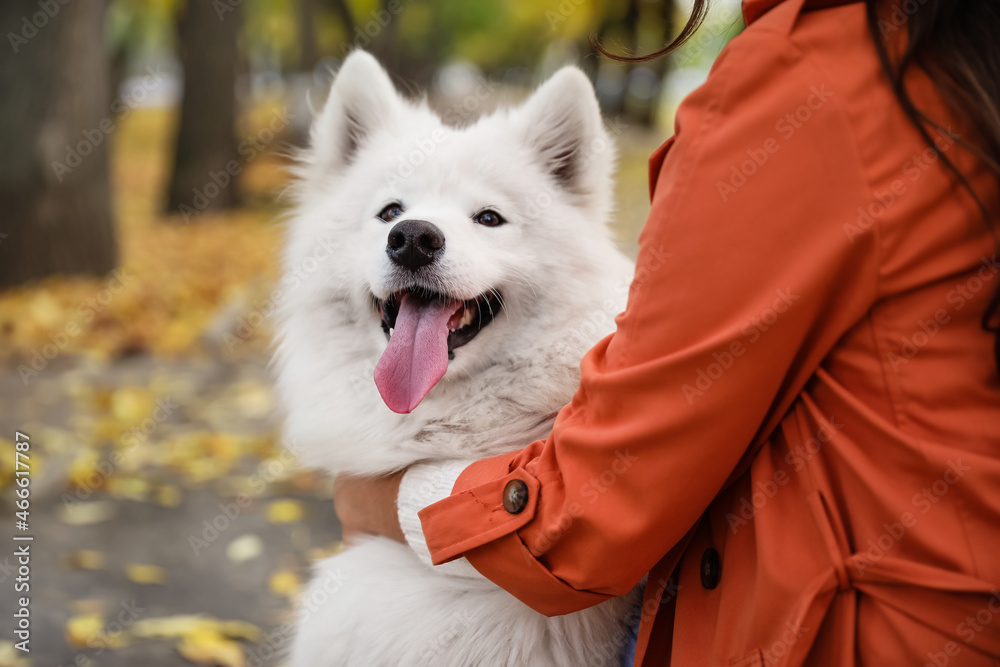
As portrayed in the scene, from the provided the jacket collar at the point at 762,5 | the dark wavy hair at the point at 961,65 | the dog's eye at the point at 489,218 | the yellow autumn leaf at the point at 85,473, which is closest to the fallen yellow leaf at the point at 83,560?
the yellow autumn leaf at the point at 85,473

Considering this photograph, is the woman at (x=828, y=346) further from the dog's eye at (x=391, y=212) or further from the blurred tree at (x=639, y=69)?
the blurred tree at (x=639, y=69)

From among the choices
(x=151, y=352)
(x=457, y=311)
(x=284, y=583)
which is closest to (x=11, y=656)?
(x=284, y=583)

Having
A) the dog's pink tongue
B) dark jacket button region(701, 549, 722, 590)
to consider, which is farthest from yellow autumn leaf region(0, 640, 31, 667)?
dark jacket button region(701, 549, 722, 590)

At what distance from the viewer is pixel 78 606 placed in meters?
3.25

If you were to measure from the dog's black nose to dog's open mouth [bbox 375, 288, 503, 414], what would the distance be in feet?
0.43

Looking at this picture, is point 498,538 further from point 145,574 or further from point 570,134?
point 145,574

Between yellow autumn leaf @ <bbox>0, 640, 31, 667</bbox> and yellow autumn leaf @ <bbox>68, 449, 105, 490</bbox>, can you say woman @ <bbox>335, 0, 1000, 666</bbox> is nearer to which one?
yellow autumn leaf @ <bbox>0, 640, 31, 667</bbox>

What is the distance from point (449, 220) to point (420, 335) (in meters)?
0.37

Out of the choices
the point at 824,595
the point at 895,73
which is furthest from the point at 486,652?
the point at 895,73

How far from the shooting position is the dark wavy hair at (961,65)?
1125mm

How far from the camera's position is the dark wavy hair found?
112 cm

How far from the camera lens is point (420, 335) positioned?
86.6 inches

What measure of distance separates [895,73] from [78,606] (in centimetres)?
357

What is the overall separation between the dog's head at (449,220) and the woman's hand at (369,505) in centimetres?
23
